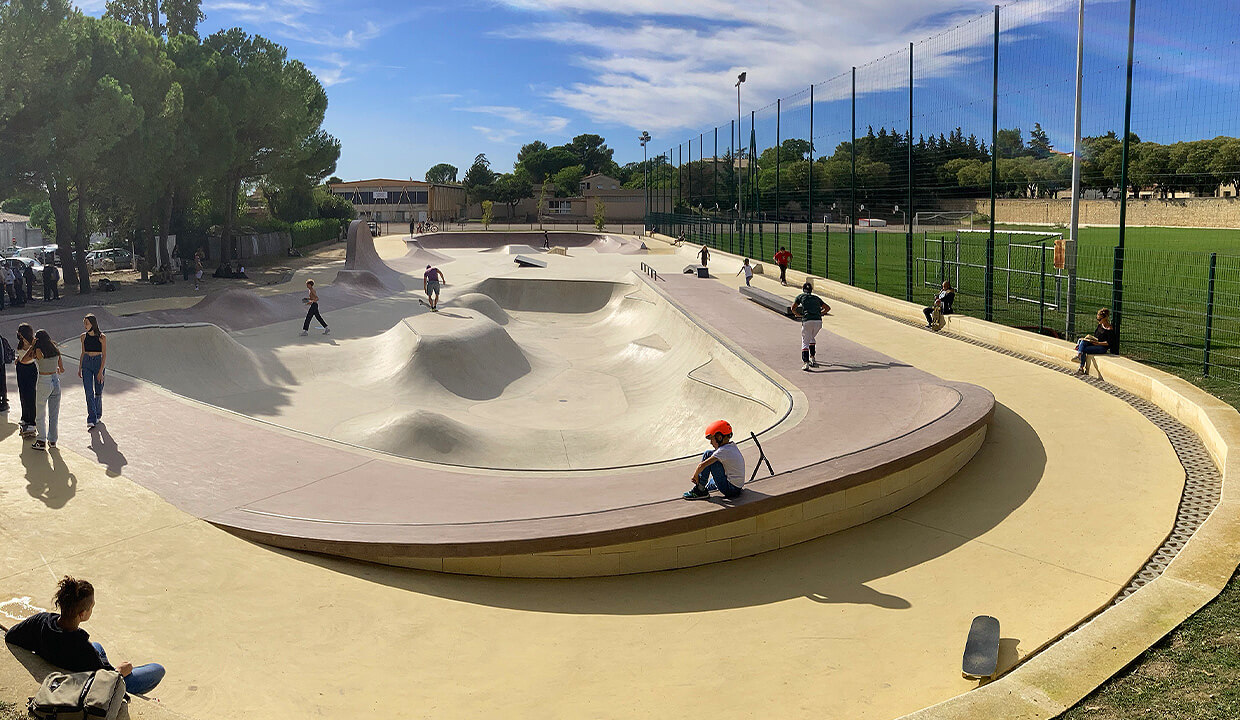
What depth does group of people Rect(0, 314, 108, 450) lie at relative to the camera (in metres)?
9.74

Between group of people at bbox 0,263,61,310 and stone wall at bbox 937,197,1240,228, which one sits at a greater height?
stone wall at bbox 937,197,1240,228

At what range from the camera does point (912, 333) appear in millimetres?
18031

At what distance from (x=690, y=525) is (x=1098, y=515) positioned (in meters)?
4.06

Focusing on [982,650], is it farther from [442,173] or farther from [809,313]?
[442,173]

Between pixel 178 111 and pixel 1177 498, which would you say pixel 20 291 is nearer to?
pixel 178 111

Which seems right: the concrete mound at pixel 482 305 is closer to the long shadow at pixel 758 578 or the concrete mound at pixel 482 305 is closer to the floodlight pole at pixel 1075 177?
the floodlight pole at pixel 1075 177

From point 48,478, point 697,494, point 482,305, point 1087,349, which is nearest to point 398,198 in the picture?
point 482,305

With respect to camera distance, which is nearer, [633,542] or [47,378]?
[633,542]

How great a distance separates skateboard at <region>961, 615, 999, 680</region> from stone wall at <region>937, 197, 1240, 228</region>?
2439cm

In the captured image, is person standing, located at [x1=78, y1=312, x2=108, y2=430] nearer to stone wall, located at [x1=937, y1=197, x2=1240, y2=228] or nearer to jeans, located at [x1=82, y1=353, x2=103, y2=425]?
jeans, located at [x1=82, y1=353, x2=103, y2=425]

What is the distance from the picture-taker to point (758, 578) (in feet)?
24.7

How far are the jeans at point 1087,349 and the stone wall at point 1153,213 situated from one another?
1536cm

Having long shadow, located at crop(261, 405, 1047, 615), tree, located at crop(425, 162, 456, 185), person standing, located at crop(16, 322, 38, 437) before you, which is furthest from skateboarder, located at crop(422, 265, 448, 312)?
tree, located at crop(425, 162, 456, 185)

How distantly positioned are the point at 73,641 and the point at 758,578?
16.5 ft
